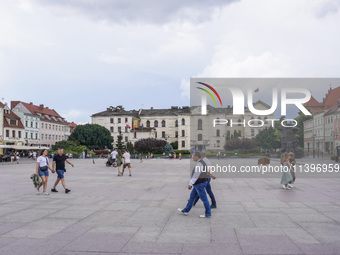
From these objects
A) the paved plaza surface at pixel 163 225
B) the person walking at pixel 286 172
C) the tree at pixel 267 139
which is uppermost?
the tree at pixel 267 139

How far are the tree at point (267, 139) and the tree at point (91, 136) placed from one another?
53.8 meters

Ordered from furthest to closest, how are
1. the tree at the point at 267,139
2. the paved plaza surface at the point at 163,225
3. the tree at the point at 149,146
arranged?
the tree at the point at 149,146, the tree at the point at 267,139, the paved plaza surface at the point at 163,225

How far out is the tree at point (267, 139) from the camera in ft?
135

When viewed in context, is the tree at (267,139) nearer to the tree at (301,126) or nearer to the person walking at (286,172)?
the tree at (301,126)

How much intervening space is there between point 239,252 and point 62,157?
9238 millimetres

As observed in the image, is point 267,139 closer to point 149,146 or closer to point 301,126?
point 301,126

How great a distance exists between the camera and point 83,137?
87.6m

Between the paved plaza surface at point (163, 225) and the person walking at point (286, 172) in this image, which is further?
the person walking at point (286, 172)

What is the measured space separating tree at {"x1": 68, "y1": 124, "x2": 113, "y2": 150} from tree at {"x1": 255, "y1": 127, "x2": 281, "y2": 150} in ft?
176

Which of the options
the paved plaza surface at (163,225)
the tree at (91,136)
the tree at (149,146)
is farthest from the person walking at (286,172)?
the tree at (91,136)

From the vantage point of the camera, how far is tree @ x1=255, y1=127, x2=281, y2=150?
4121 centimetres

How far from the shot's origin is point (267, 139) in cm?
4147

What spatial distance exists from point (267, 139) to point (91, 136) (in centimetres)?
5705

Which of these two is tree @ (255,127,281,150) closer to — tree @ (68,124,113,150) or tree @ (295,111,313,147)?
tree @ (295,111,313,147)
